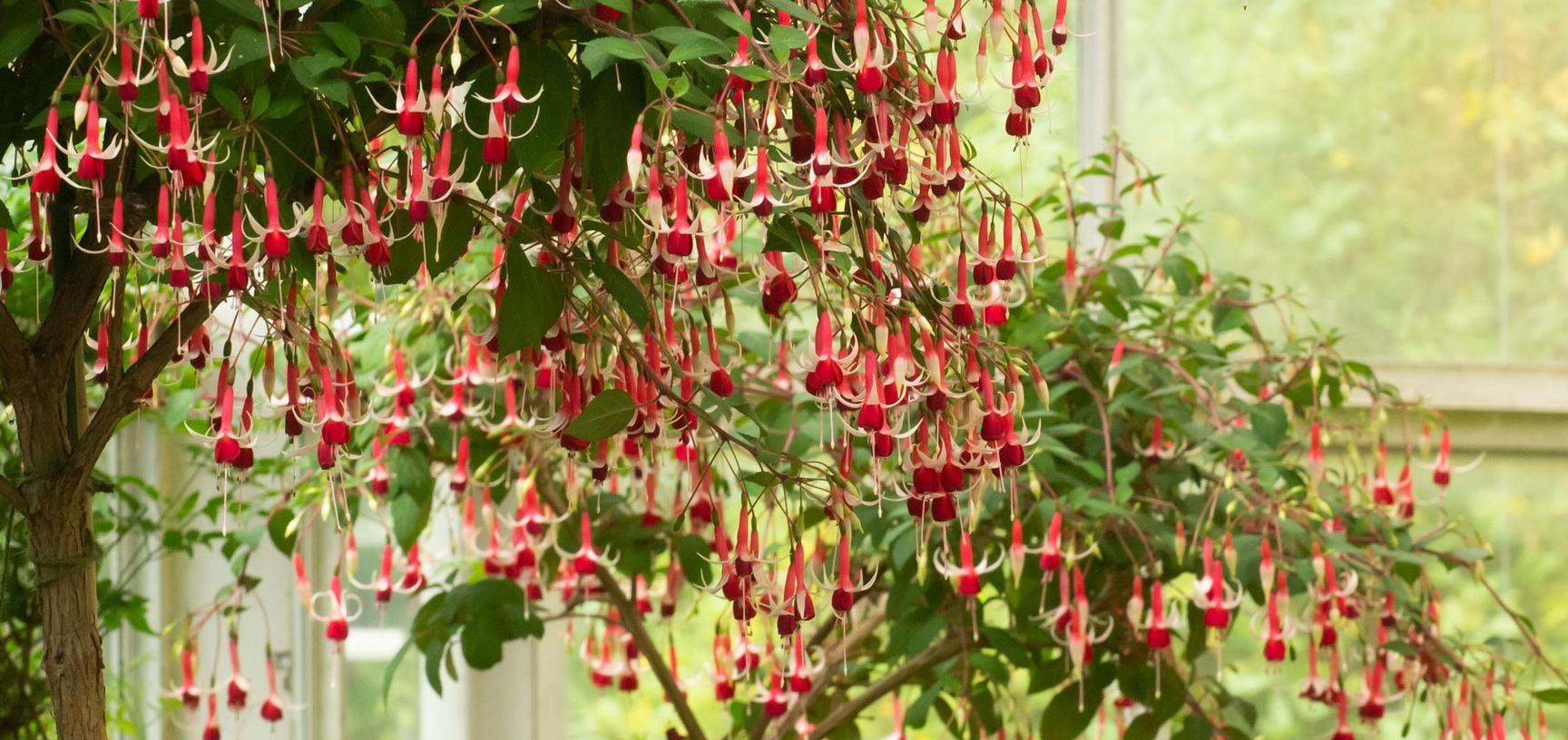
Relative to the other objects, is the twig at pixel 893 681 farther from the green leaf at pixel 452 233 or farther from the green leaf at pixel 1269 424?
the green leaf at pixel 452 233

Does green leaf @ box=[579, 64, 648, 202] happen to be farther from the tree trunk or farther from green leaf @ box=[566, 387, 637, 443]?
the tree trunk

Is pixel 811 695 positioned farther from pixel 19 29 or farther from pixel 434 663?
pixel 19 29

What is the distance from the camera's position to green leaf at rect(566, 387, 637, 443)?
0.77 m

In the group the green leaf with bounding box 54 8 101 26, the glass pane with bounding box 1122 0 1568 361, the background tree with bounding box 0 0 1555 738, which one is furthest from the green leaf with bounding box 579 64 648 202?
the glass pane with bounding box 1122 0 1568 361

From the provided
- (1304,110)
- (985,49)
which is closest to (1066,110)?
(1304,110)

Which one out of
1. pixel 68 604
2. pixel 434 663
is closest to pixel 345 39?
pixel 68 604

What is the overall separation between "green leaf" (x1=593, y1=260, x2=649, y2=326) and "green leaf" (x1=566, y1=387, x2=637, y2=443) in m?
0.05

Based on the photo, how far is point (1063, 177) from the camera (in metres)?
1.64

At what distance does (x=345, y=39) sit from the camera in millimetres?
692

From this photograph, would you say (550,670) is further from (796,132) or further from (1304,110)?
(796,132)

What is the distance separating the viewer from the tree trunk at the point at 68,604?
0.84 metres

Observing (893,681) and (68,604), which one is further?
(893,681)

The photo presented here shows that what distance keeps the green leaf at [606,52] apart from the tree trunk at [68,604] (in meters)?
0.38

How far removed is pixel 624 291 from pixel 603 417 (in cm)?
7
